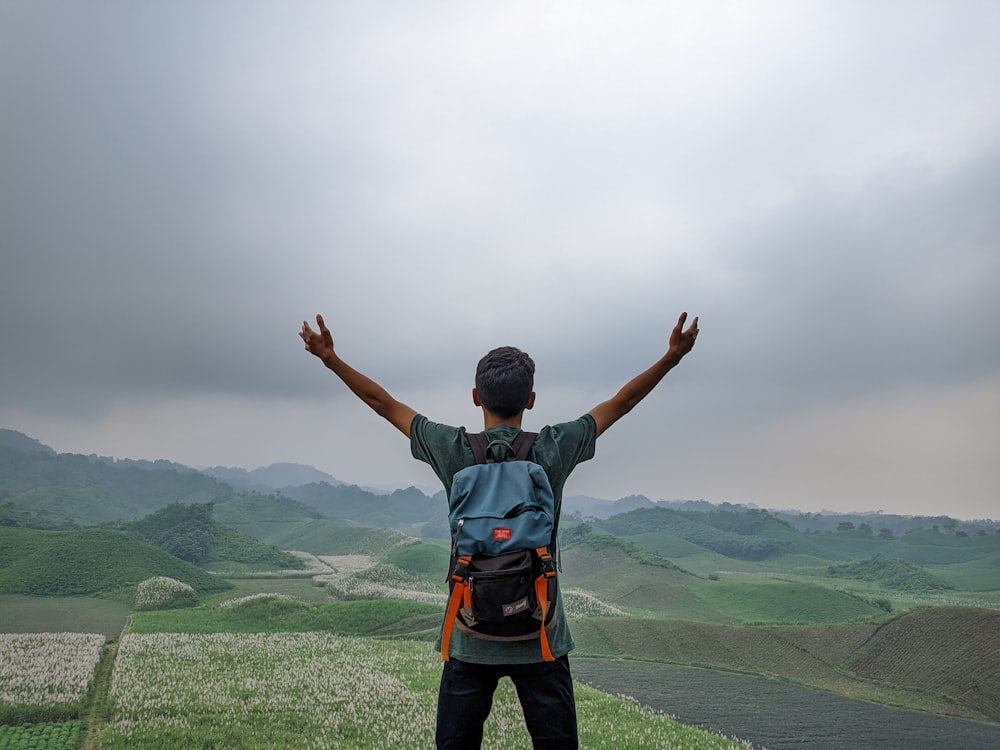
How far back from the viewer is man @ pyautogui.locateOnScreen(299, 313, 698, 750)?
3836mm

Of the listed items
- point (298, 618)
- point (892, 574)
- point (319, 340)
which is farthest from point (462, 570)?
point (892, 574)

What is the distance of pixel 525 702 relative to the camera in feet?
12.9

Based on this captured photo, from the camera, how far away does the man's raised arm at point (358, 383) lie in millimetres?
4594

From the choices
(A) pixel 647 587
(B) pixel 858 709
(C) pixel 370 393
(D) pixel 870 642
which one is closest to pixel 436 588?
(A) pixel 647 587

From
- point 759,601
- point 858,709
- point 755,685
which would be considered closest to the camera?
point 858,709

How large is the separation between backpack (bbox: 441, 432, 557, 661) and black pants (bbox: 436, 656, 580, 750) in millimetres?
192

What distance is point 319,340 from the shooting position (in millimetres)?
5012

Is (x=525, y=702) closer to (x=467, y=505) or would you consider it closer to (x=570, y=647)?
(x=570, y=647)

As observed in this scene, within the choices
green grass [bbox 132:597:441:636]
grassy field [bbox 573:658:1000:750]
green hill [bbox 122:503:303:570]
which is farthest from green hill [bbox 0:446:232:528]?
grassy field [bbox 573:658:1000:750]

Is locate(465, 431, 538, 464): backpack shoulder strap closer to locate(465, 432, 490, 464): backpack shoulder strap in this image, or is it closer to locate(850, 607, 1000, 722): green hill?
locate(465, 432, 490, 464): backpack shoulder strap

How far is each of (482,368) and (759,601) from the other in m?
49.1

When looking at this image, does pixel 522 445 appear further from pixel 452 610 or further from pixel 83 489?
pixel 83 489

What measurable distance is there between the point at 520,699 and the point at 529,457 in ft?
4.66

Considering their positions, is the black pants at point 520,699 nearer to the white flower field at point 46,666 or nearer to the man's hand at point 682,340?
the man's hand at point 682,340
